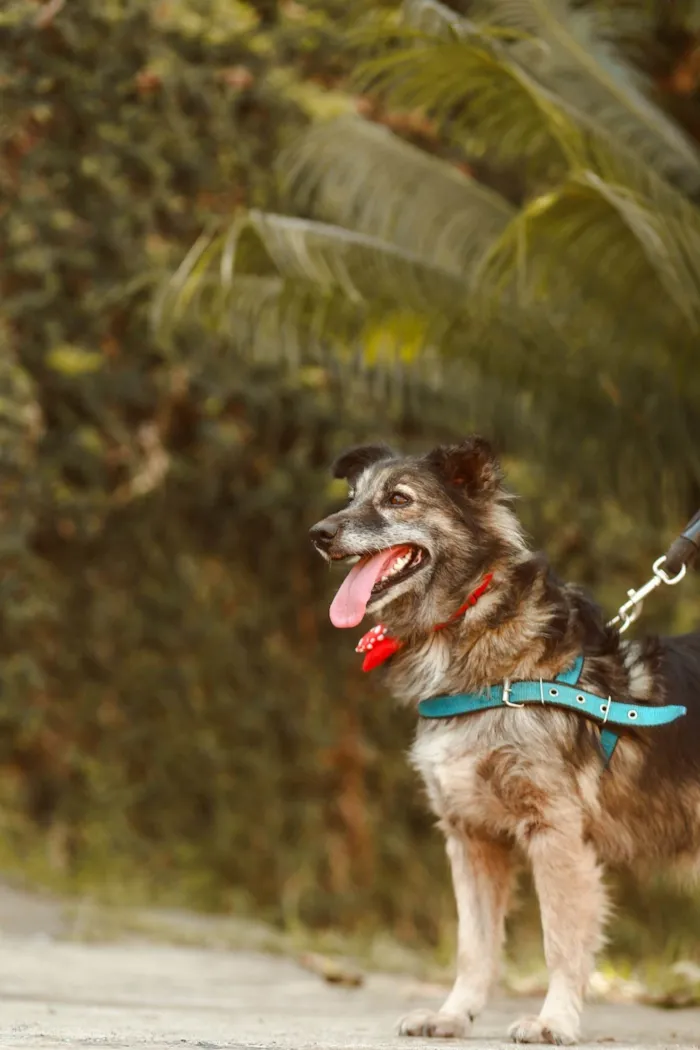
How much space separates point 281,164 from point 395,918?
494 centimetres

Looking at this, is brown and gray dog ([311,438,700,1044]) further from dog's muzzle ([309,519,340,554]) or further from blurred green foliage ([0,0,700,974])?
blurred green foliage ([0,0,700,974])

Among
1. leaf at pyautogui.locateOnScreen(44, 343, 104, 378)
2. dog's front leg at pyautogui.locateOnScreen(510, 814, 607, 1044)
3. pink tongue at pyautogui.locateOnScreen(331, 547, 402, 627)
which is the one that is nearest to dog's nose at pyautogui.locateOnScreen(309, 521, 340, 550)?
pink tongue at pyautogui.locateOnScreen(331, 547, 402, 627)

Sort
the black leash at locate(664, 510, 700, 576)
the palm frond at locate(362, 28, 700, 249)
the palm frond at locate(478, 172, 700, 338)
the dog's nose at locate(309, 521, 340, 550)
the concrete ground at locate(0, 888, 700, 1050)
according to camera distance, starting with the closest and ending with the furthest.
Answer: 1. the concrete ground at locate(0, 888, 700, 1050)
2. the dog's nose at locate(309, 521, 340, 550)
3. the black leash at locate(664, 510, 700, 576)
4. the palm frond at locate(478, 172, 700, 338)
5. the palm frond at locate(362, 28, 700, 249)

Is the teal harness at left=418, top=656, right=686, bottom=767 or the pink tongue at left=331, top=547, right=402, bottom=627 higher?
the pink tongue at left=331, top=547, right=402, bottom=627

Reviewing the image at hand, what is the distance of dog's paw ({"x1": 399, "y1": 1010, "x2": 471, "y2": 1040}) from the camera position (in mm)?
4152

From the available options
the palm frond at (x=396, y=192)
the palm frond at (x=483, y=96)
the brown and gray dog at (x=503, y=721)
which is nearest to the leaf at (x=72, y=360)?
the palm frond at (x=396, y=192)

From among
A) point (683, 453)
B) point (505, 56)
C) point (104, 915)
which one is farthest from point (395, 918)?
point (505, 56)

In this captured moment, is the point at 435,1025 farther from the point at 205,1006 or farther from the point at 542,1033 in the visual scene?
the point at 205,1006

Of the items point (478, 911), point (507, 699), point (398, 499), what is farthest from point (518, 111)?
point (478, 911)

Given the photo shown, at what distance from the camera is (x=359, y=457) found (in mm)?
4734

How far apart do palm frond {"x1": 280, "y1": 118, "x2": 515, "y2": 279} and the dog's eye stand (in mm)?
4193

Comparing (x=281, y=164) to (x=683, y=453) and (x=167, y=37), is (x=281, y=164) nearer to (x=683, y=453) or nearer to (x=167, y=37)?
(x=167, y=37)

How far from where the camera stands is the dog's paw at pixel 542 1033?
3924mm

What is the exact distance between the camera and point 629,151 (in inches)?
285
